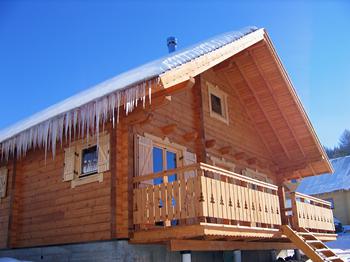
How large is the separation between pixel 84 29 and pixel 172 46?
20.6 feet

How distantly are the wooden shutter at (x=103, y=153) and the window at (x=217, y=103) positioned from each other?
3795 millimetres

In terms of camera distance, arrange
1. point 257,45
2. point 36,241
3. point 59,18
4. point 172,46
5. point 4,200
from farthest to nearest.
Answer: point 59,18, point 172,46, point 257,45, point 4,200, point 36,241

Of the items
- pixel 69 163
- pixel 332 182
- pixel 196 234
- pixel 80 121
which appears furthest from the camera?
pixel 332 182

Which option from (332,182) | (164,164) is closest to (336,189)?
(332,182)

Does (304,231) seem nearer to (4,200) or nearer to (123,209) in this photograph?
(123,209)

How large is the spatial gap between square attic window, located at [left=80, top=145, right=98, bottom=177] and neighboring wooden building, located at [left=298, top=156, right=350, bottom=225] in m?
24.3

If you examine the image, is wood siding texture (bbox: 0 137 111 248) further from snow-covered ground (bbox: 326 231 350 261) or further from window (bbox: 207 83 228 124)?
snow-covered ground (bbox: 326 231 350 261)

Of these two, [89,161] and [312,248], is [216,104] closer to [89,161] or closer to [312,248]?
[89,161]

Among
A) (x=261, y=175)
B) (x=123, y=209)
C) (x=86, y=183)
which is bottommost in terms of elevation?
(x=123, y=209)

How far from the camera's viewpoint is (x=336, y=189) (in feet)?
97.7

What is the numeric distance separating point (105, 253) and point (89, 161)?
2.12m

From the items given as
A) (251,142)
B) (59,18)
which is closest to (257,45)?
(251,142)

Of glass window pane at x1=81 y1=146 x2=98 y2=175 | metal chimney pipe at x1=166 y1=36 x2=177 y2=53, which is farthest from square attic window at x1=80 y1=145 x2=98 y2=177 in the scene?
metal chimney pipe at x1=166 y1=36 x2=177 y2=53

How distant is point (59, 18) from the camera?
1803 centimetres
